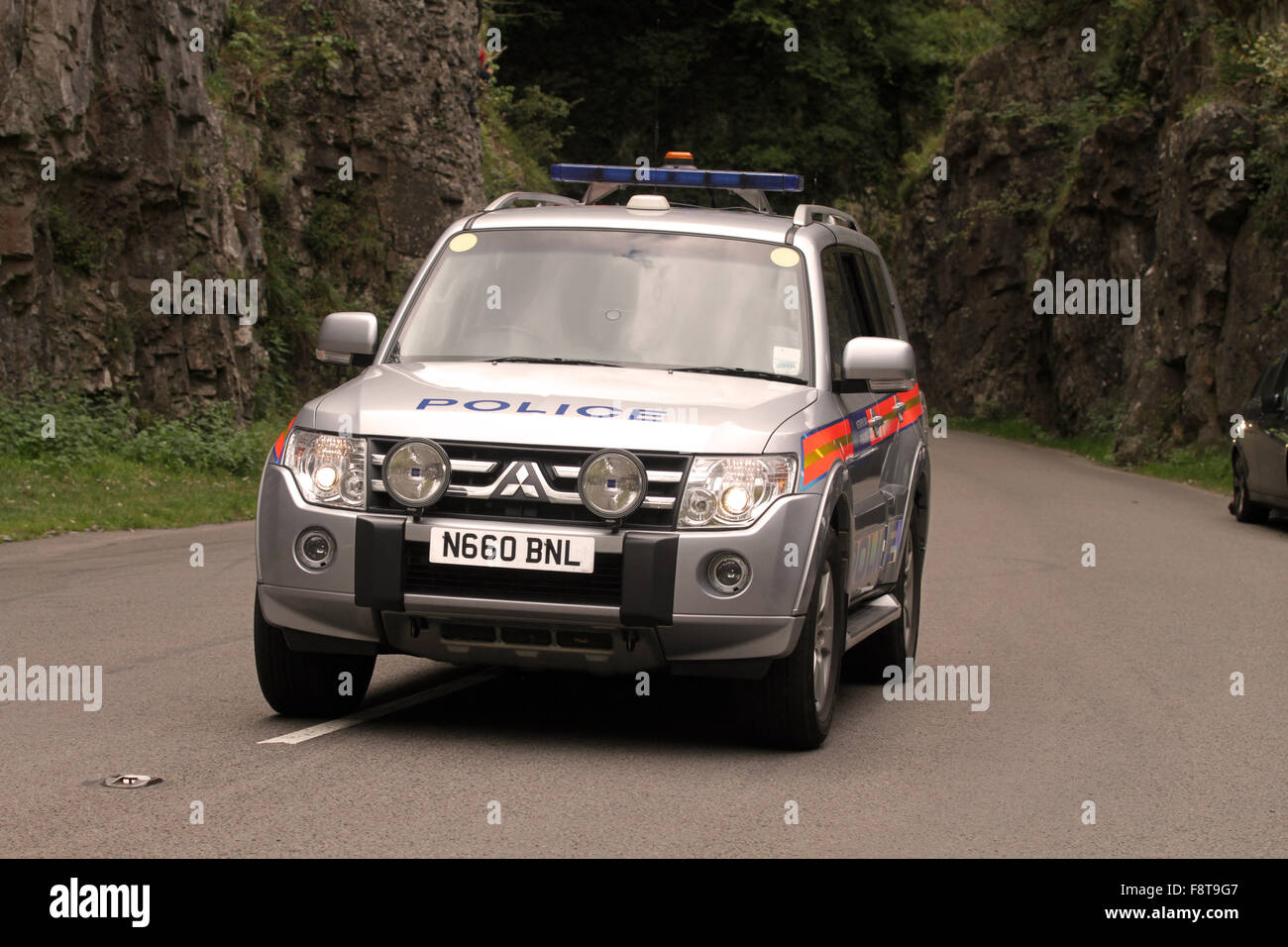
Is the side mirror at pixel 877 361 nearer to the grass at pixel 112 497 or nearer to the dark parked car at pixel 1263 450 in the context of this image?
the grass at pixel 112 497

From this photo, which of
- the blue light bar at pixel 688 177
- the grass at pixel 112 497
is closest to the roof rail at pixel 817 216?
the blue light bar at pixel 688 177

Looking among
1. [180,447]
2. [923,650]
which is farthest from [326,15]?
[923,650]

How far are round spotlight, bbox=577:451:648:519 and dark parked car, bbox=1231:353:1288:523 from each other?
44.5ft

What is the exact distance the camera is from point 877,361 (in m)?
7.90

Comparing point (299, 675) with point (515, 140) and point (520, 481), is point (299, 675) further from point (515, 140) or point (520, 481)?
point (515, 140)

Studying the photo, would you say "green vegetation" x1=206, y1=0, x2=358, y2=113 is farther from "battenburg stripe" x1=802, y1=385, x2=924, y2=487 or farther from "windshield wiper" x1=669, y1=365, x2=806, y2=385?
"windshield wiper" x1=669, y1=365, x2=806, y2=385

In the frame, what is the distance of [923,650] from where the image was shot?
1067 centimetres

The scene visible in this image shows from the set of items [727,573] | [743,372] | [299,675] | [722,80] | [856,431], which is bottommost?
[299,675]

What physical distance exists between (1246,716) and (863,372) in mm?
2564

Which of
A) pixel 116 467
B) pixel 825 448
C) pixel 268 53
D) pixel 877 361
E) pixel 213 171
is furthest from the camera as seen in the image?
pixel 268 53

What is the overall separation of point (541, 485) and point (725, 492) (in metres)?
0.68

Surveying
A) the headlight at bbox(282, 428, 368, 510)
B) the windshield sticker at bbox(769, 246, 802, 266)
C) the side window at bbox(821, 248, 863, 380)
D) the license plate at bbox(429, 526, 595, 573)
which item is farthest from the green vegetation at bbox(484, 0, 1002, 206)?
the license plate at bbox(429, 526, 595, 573)

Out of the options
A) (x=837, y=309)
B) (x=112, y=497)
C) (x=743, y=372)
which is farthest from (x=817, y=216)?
(x=112, y=497)

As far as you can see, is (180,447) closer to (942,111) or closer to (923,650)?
(923,650)
